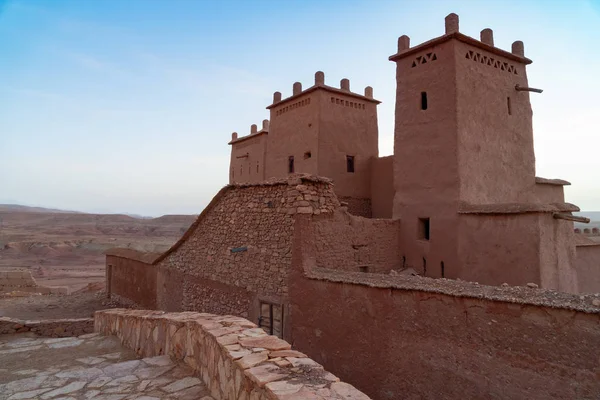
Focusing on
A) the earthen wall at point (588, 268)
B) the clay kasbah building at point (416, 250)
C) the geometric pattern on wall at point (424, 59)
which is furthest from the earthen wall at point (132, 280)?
the earthen wall at point (588, 268)

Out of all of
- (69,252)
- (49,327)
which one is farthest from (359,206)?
(69,252)

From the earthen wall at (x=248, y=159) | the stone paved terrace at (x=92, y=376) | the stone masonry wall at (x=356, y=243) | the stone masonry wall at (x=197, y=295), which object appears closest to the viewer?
the stone paved terrace at (x=92, y=376)

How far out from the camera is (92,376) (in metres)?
4.55

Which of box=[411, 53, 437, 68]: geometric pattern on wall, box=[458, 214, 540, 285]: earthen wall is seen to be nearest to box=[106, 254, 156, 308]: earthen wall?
box=[458, 214, 540, 285]: earthen wall

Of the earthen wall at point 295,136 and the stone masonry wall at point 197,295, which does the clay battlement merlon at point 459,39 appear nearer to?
the earthen wall at point 295,136

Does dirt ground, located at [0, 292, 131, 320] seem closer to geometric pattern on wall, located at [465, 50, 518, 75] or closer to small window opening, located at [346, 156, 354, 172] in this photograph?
small window opening, located at [346, 156, 354, 172]

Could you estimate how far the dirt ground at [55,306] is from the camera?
613 inches

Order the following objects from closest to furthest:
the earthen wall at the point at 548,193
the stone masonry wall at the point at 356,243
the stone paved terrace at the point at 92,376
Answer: the stone paved terrace at the point at 92,376, the stone masonry wall at the point at 356,243, the earthen wall at the point at 548,193

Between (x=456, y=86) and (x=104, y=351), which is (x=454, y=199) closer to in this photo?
(x=456, y=86)

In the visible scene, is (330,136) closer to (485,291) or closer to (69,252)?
(485,291)

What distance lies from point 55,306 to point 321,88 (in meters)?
14.3

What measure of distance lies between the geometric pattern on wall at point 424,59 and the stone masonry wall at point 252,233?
5448 millimetres

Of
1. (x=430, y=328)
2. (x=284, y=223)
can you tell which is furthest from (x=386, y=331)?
(x=284, y=223)

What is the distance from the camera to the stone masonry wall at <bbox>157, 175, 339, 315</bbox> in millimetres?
9211
